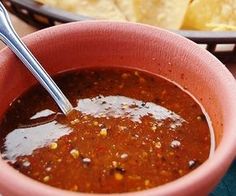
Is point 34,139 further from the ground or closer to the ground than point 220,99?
closer to the ground

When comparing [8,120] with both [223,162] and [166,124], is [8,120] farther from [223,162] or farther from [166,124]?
[223,162]

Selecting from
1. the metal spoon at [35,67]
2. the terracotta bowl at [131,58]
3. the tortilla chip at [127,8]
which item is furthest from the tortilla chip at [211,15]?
the metal spoon at [35,67]

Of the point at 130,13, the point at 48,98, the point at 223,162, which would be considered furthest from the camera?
the point at 130,13

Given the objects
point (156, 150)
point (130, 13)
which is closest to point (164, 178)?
point (156, 150)

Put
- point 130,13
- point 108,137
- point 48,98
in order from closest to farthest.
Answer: point 108,137 < point 48,98 < point 130,13

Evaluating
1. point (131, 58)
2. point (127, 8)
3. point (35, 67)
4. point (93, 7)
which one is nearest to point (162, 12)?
point (127, 8)

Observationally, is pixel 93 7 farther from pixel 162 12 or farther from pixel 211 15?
pixel 211 15

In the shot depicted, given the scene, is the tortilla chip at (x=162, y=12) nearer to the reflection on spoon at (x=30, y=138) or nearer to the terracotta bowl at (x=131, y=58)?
the terracotta bowl at (x=131, y=58)
